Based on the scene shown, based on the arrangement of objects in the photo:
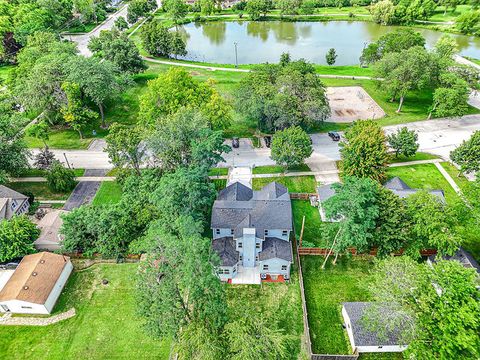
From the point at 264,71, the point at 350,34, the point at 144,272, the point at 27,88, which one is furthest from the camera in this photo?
the point at 350,34

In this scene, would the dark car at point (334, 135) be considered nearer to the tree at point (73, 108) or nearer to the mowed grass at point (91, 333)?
the mowed grass at point (91, 333)

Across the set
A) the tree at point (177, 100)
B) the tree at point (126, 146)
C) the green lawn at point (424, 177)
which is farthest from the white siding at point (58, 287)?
the green lawn at point (424, 177)

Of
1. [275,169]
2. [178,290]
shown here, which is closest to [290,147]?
[275,169]

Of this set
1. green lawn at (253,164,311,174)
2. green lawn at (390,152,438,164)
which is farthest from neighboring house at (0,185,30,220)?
green lawn at (390,152,438,164)

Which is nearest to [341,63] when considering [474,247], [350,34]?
[350,34]

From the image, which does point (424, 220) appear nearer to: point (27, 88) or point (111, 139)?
point (111, 139)
